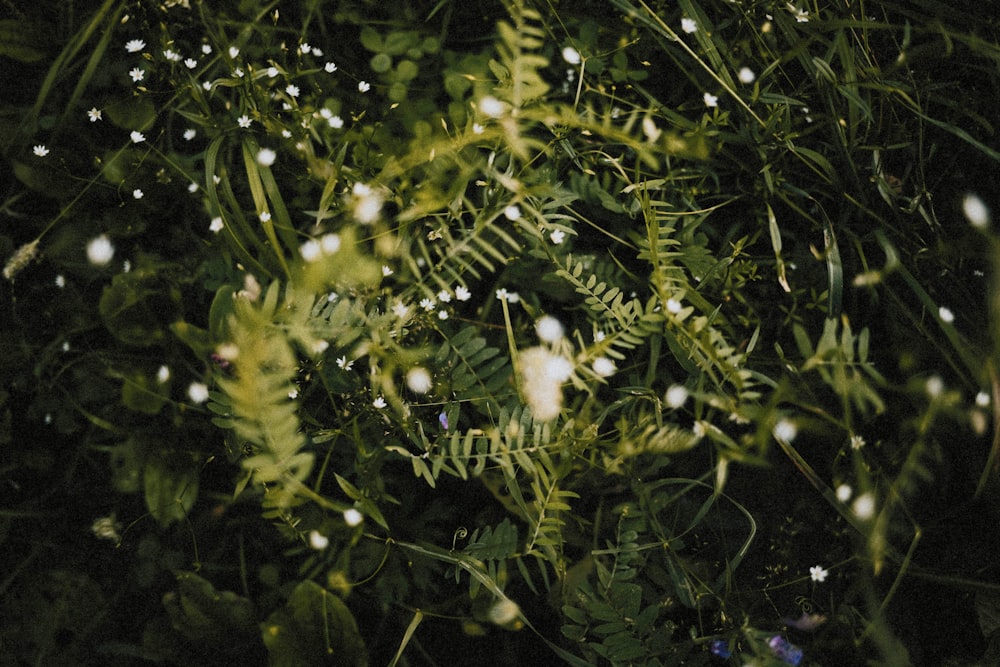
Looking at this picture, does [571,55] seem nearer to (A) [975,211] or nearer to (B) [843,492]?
(A) [975,211]

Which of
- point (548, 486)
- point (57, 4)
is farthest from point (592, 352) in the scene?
point (57, 4)

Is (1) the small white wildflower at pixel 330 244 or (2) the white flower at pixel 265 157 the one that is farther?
(2) the white flower at pixel 265 157

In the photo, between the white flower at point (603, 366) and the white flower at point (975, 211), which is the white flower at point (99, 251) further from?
the white flower at point (975, 211)

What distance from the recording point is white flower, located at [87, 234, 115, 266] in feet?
5.09

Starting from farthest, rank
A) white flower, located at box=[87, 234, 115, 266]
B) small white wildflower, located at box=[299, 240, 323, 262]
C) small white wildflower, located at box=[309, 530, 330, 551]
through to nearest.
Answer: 1. white flower, located at box=[87, 234, 115, 266]
2. small white wildflower, located at box=[299, 240, 323, 262]
3. small white wildflower, located at box=[309, 530, 330, 551]

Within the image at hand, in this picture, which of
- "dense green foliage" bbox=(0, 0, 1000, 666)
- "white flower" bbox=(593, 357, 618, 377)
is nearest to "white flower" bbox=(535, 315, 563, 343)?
"dense green foliage" bbox=(0, 0, 1000, 666)

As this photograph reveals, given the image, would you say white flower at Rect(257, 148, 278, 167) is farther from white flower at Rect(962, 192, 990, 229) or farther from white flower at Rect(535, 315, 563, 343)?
white flower at Rect(962, 192, 990, 229)

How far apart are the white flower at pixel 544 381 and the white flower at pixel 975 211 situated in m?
0.93

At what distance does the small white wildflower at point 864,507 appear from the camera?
1.27 m

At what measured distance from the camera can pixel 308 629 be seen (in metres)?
1.24

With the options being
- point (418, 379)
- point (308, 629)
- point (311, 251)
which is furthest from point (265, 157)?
point (308, 629)

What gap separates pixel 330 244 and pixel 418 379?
0.32 m

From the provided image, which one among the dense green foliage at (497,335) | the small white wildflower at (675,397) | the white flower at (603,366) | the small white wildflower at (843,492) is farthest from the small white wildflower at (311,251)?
the small white wildflower at (843,492)

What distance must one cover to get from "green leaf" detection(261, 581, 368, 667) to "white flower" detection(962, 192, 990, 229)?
1.48m
